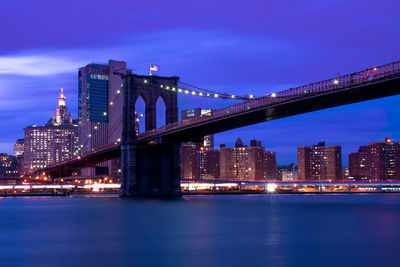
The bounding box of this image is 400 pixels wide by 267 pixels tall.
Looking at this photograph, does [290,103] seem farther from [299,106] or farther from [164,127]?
[164,127]

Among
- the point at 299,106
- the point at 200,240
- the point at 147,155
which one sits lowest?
the point at 200,240

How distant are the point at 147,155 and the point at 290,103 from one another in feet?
72.6

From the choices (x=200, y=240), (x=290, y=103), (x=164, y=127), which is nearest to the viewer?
(x=200, y=240)

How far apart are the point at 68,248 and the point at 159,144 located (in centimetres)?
4150

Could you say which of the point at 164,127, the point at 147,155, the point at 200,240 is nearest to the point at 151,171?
the point at 147,155

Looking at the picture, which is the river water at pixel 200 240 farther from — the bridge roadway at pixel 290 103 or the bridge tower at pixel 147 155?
the bridge tower at pixel 147 155

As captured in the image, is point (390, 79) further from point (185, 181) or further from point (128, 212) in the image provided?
point (185, 181)

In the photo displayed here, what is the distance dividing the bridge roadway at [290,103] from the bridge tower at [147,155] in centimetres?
149

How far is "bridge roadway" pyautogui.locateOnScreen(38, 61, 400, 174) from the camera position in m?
45.6

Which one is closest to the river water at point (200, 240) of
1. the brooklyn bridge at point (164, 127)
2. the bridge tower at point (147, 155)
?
the brooklyn bridge at point (164, 127)

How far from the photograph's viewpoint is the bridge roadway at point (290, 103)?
150ft

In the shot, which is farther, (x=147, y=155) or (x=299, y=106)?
(x=147, y=155)

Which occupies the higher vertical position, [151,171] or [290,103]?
[290,103]

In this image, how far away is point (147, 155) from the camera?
69.2m
